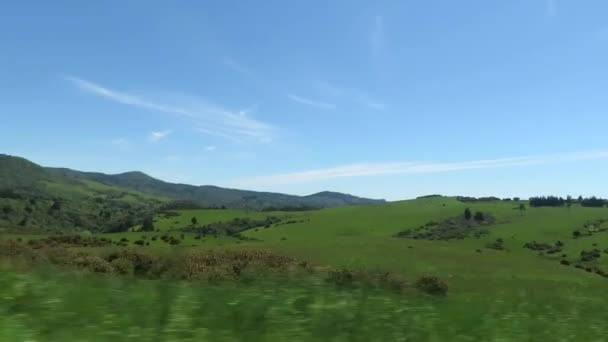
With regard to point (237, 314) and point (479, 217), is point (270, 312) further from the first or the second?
point (479, 217)

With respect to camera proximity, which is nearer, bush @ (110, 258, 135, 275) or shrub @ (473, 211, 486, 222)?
bush @ (110, 258, 135, 275)

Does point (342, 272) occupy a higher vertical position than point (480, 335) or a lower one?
higher

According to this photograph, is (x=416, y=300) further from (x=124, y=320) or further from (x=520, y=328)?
(x=124, y=320)

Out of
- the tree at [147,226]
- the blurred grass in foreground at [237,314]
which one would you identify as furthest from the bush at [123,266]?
the tree at [147,226]

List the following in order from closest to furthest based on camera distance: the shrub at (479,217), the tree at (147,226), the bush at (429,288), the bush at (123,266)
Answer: the bush at (429,288) → the bush at (123,266) → the tree at (147,226) → the shrub at (479,217)

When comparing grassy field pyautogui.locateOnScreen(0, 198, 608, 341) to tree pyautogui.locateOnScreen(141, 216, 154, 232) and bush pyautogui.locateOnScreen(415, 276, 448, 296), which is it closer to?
bush pyautogui.locateOnScreen(415, 276, 448, 296)

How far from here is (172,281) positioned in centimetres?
1095

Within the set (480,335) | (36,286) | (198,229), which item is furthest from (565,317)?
(198,229)

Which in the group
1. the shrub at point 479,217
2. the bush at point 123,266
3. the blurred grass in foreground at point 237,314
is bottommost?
the bush at point 123,266

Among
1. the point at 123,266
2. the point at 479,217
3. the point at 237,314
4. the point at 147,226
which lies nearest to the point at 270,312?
the point at 237,314

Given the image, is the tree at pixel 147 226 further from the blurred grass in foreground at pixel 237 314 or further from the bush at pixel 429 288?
the blurred grass in foreground at pixel 237 314

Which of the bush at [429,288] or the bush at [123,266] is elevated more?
the bush at [429,288]

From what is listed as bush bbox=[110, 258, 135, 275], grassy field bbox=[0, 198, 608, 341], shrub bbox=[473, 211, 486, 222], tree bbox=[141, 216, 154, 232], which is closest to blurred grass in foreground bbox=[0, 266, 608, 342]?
grassy field bbox=[0, 198, 608, 341]

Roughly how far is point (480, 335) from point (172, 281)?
17.2 ft
